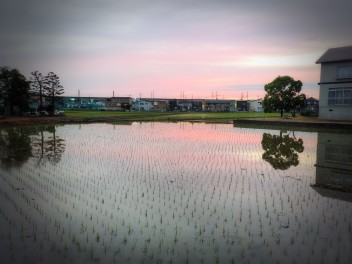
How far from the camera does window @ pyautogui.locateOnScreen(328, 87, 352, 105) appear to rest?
34219 millimetres

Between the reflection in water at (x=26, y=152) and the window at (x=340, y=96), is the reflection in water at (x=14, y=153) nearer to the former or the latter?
the reflection in water at (x=26, y=152)

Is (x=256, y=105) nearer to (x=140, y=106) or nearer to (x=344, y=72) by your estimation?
(x=140, y=106)

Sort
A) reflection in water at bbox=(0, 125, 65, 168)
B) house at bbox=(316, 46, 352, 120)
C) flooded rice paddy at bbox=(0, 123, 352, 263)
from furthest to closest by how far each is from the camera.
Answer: house at bbox=(316, 46, 352, 120) → reflection in water at bbox=(0, 125, 65, 168) → flooded rice paddy at bbox=(0, 123, 352, 263)

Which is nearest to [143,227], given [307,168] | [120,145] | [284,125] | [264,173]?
[264,173]

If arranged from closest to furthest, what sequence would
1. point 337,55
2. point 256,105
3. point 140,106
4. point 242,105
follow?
point 337,55
point 140,106
point 256,105
point 242,105

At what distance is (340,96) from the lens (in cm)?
3500

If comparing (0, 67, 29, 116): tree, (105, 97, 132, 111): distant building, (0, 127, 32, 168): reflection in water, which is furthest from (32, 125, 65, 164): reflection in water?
(105, 97, 132, 111): distant building

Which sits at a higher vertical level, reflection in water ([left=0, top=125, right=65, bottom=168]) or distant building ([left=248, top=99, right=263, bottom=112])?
distant building ([left=248, top=99, right=263, bottom=112])

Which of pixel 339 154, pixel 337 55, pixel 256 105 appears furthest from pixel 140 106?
pixel 339 154

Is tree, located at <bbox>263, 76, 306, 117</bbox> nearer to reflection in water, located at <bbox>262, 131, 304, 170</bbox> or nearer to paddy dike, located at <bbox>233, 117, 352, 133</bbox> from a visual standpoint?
paddy dike, located at <bbox>233, 117, 352, 133</bbox>

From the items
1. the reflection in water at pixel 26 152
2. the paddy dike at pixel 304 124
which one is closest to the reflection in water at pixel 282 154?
the reflection in water at pixel 26 152

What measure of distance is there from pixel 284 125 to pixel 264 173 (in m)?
25.5

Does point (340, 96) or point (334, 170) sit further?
point (340, 96)

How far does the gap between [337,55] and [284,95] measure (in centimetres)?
930
